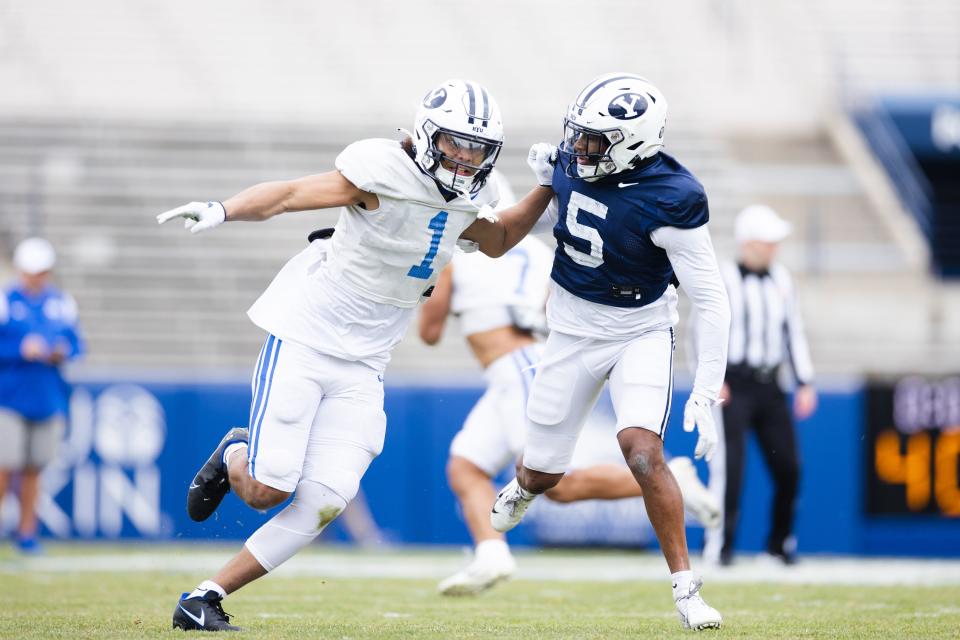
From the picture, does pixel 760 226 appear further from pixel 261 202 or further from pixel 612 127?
pixel 261 202

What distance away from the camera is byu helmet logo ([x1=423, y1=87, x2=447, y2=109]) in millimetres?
4547

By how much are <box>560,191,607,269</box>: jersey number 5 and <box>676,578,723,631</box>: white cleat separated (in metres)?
1.06

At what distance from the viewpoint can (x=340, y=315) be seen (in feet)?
15.3

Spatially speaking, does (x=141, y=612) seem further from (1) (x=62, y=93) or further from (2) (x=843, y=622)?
(1) (x=62, y=93)

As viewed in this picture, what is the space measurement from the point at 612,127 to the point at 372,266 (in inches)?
33.6

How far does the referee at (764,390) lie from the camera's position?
7.73 m

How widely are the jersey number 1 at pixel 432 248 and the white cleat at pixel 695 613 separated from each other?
1.26 m

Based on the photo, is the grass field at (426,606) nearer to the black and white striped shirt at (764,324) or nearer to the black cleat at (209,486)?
the black cleat at (209,486)

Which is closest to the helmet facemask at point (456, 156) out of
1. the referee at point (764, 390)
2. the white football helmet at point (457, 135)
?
the white football helmet at point (457, 135)

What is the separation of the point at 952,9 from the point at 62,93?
9.44 m

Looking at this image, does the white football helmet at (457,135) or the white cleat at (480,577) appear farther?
the white cleat at (480,577)

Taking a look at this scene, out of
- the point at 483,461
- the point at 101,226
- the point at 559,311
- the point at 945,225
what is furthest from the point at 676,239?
the point at 945,225

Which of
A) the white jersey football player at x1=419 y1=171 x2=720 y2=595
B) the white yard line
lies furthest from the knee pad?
the white yard line

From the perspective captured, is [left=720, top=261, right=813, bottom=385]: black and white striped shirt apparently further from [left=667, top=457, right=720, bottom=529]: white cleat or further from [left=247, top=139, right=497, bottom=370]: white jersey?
[left=247, top=139, right=497, bottom=370]: white jersey
